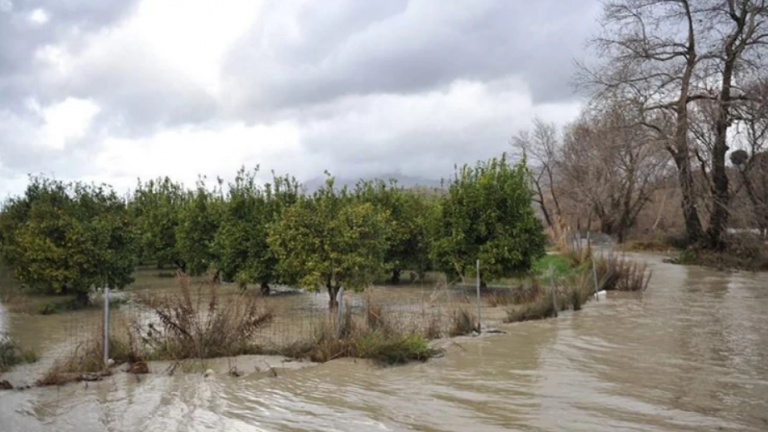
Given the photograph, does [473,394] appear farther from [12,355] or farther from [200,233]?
[200,233]

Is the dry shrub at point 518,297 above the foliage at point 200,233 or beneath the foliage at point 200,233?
beneath

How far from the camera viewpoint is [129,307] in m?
17.4

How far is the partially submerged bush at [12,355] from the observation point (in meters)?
10.5

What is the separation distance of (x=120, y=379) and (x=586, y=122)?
5301 cm

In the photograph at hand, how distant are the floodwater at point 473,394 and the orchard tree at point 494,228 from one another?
21.9 feet

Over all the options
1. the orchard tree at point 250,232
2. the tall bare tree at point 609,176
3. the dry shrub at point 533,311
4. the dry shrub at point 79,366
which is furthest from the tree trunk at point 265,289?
the tall bare tree at point 609,176

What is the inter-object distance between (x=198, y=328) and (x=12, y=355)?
3063 millimetres

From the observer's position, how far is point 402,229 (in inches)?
919

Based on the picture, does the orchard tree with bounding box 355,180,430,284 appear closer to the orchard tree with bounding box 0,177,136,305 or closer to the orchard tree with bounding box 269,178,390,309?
the orchard tree with bounding box 269,178,390,309

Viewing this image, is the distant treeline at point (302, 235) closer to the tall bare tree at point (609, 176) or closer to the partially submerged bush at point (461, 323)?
the partially submerged bush at point (461, 323)

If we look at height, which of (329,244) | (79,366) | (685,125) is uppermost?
(685,125)

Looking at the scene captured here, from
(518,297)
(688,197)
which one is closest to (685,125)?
(688,197)

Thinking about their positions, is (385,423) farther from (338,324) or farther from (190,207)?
(190,207)

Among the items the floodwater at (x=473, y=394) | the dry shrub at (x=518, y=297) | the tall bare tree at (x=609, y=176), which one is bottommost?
the floodwater at (x=473, y=394)
